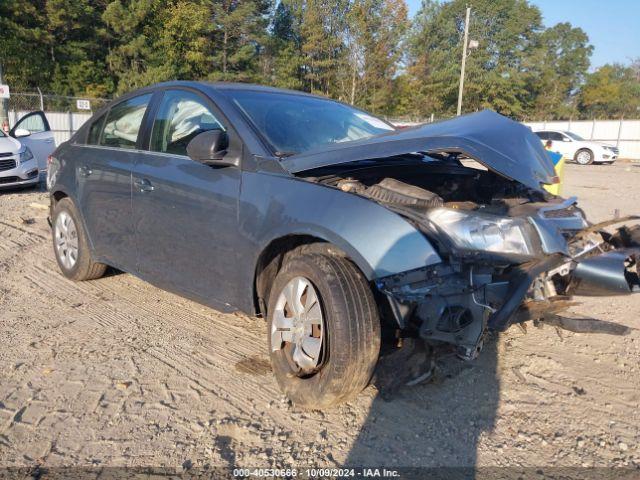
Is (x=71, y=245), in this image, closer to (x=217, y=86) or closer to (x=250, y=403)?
(x=217, y=86)

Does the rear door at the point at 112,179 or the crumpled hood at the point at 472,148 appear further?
the rear door at the point at 112,179

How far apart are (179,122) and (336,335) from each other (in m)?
2.03

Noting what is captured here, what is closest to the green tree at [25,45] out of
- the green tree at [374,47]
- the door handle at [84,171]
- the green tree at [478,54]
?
the green tree at [374,47]

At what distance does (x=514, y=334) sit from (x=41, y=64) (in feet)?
127

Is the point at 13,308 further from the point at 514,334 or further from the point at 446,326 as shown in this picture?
the point at 514,334

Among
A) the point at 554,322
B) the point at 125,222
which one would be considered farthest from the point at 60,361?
the point at 554,322

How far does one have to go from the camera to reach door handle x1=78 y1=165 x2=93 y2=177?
432 cm

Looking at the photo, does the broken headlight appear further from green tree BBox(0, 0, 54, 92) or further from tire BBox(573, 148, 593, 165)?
green tree BBox(0, 0, 54, 92)

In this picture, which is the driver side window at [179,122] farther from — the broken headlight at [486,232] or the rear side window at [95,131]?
the broken headlight at [486,232]

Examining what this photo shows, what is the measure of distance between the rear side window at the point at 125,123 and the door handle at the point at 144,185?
367 millimetres

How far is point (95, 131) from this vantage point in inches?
180

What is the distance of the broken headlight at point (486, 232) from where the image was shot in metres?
2.47

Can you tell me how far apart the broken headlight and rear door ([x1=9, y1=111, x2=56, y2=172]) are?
10.3 m

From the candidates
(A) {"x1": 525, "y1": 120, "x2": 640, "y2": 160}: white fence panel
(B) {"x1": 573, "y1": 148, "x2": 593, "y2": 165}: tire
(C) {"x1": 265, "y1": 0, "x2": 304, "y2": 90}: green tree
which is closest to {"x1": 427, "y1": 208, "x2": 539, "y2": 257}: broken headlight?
(B) {"x1": 573, "y1": 148, "x2": 593, "y2": 165}: tire
